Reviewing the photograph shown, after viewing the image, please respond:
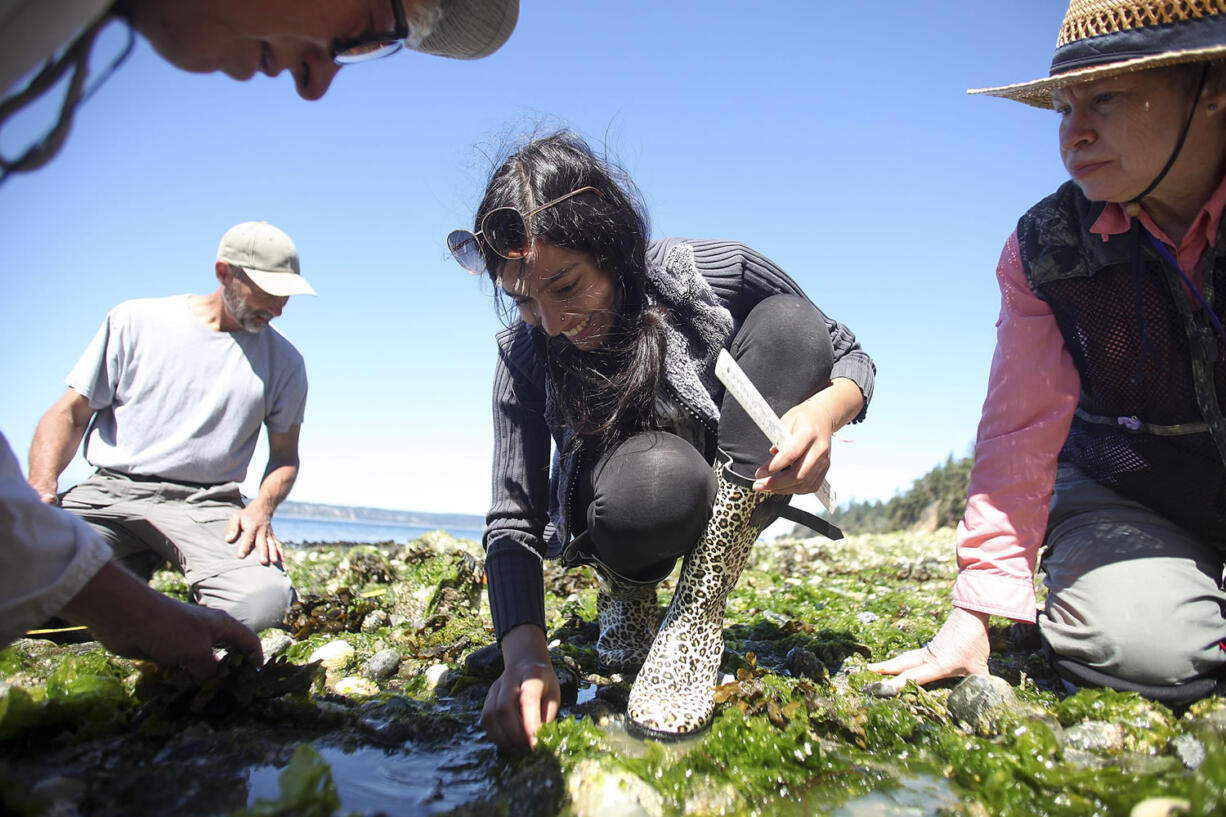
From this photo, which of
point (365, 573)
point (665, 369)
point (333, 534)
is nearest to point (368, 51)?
point (665, 369)

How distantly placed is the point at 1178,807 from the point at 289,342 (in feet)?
16.5

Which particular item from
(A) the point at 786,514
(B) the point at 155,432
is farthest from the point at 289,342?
(A) the point at 786,514

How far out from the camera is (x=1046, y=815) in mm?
1862

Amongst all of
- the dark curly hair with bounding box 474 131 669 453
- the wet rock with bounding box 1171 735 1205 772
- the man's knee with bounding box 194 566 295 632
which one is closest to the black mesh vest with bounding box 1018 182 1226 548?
the wet rock with bounding box 1171 735 1205 772

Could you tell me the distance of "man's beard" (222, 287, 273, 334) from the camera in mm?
4883

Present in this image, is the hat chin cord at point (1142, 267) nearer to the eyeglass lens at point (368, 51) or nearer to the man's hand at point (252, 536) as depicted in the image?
the eyeglass lens at point (368, 51)

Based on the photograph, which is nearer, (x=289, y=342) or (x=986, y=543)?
(x=986, y=543)

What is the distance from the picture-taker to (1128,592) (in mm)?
2727

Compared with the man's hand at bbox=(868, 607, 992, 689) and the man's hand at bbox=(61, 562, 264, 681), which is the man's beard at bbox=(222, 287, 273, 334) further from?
the man's hand at bbox=(868, 607, 992, 689)

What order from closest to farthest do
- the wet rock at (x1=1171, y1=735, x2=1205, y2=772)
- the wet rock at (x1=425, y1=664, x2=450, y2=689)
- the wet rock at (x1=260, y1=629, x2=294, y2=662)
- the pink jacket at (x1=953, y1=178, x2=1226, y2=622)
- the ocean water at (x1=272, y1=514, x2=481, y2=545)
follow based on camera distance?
the wet rock at (x1=1171, y1=735, x2=1205, y2=772) → the pink jacket at (x1=953, y1=178, x2=1226, y2=622) → the wet rock at (x1=425, y1=664, x2=450, y2=689) → the wet rock at (x1=260, y1=629, x2=294, y2=662) → the ocean water at (x1=272, y1=514, x2=481, y2=545)

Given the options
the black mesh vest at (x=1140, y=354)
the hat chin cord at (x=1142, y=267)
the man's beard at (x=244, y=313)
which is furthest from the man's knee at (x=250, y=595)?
the hat chin cord at (x=1142, y=267)

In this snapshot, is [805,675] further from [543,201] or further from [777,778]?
[543,201]

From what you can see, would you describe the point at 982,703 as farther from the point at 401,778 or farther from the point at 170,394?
the point at 170,394

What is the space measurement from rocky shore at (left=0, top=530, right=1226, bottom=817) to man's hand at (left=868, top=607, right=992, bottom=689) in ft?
0.27
